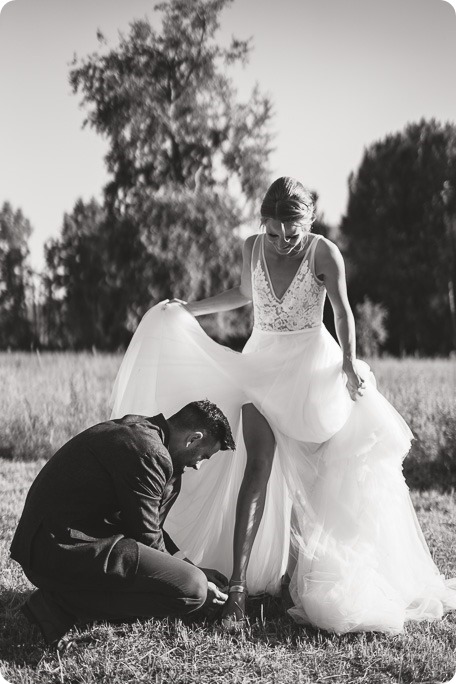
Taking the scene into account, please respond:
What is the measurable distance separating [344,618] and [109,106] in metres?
15.2

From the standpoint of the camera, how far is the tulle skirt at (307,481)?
3.15 meters

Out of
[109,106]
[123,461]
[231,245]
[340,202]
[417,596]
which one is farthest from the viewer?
[340,202]

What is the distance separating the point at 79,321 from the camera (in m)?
18.5

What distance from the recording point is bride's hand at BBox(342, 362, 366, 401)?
3342mm

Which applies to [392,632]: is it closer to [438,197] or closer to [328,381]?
[328,381]

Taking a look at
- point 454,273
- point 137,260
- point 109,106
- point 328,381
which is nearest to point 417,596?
point 328,381

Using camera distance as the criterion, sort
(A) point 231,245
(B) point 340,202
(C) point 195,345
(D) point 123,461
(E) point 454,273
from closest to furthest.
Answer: (D) point 123,461 → (C) point 195,345 → (A) point 231,245 → (E) point 454,273 → (B) point 340,202

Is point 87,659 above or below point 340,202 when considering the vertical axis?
below

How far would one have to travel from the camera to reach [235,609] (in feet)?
9.96

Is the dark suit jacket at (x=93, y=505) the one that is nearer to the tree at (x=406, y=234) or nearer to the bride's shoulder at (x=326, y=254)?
the bride's shoulder at (x=326, y=254)

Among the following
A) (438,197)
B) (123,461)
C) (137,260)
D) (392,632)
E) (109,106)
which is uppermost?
(109,106)

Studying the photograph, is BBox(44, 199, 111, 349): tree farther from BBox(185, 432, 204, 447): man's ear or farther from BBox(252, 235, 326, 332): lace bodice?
BBox(185, 432, 204, 447): man's ear

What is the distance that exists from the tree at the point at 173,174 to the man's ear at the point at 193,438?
46.1ft

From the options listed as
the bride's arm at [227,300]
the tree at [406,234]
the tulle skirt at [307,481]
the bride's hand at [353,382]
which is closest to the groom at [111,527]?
the tulle skirt at [307,481]
